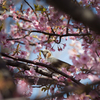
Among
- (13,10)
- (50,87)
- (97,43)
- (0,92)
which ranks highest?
(13,10)

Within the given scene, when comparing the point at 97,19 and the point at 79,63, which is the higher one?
the point at 97,19

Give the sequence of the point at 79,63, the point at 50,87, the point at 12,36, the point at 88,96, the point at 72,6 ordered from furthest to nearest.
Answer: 1. the point at 12,36
2. the point at 50,87
3. the point at 79,63
4. the point at 88,96
5. the point at 72,6

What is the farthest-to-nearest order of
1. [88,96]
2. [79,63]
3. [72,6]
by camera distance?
[79,63] → [88,96] → [72,6]

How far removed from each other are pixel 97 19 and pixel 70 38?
250 centimetres

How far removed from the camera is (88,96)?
1159mm

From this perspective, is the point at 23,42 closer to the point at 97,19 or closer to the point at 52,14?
the point at 52,14

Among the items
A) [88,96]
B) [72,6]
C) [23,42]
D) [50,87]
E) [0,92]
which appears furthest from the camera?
[23,42]

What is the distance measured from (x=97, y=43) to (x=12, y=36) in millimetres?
1905

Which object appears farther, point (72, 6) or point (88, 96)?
point (88, 96)

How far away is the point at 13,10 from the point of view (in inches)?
107

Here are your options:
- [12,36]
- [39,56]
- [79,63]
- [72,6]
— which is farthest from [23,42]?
[72,6]

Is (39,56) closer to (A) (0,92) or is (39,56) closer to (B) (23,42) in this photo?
(B) (23,42)

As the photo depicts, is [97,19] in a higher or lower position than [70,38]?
lower

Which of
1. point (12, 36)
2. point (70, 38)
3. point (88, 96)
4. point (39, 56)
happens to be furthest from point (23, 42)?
point (88, 96)
